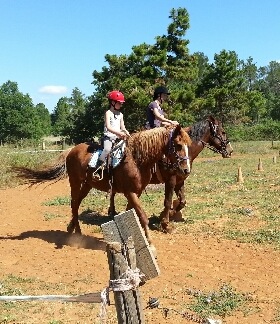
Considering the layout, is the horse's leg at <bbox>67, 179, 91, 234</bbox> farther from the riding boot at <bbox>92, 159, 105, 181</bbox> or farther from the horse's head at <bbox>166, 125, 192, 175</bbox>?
the horse's head at <bbox>166, 125, 192, 175</bbox>

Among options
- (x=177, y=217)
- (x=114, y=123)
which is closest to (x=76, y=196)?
(x=114, y=123)

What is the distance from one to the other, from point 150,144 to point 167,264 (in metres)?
2.01

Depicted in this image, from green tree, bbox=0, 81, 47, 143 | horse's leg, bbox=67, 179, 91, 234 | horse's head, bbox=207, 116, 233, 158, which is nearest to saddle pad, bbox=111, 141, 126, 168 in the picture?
horse's leg, bbox=67, 179, 91, 234

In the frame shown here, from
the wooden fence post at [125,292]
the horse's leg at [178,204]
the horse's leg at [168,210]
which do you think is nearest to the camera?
the wooden fence post at [125,292]

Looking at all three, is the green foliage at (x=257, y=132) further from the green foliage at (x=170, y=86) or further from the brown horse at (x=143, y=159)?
the brown horse at (x=143, y=159)

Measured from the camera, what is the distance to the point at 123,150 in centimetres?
762

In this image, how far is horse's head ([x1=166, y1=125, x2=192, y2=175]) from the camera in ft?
24.8

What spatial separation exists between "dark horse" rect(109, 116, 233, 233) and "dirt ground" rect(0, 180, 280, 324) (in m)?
0.68

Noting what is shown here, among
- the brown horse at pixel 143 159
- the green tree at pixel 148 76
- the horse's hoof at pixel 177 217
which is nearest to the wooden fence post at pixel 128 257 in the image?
the brown horse at pixel 143 159

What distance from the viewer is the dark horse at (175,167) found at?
8.99 meters

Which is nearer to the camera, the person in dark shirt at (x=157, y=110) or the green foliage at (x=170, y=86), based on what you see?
the person in dark shirt at (x=157, y=110)

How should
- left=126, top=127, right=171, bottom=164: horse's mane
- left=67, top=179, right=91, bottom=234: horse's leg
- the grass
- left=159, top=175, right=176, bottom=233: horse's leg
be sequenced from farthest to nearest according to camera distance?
left=159, top=175, right=176, bottom=233: horse's leg < left=67, top=179, right=91, bottom=234: horse's leg < left=126, top=127, right=171, bottom=164: horse's mane < the grass

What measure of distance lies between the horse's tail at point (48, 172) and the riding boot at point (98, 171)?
4.14 ft

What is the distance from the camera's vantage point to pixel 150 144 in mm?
7520
